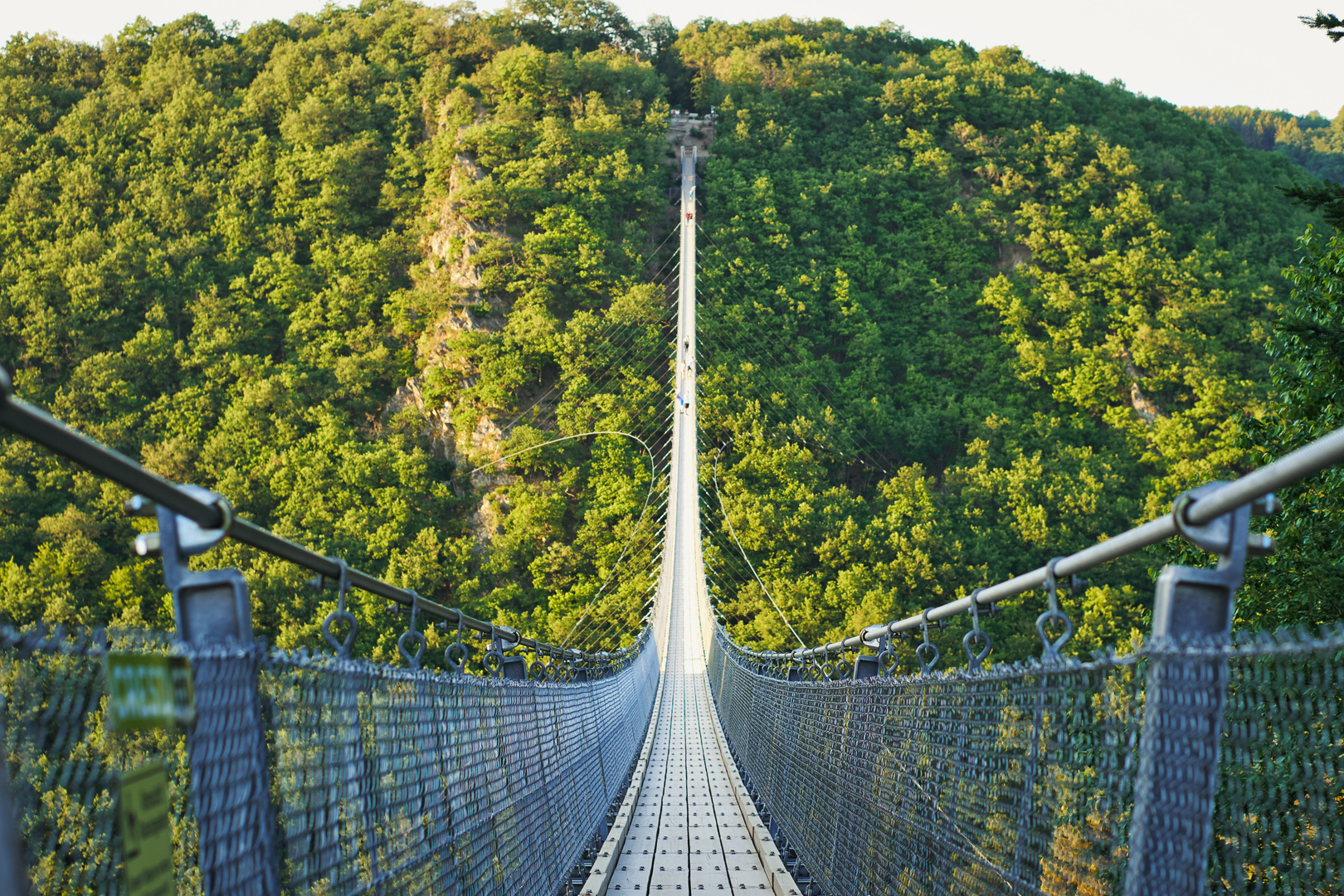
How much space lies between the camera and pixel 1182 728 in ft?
3.07

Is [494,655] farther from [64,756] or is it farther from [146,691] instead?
[146,691]

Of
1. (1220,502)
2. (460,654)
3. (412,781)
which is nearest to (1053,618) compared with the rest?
(1220,502)

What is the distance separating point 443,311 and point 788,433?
907 cm

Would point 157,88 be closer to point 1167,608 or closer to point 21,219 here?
point 21,219

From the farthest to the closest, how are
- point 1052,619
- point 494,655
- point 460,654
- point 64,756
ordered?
point 494,655 < point 460,654 < point 1052,619 < point 64,756

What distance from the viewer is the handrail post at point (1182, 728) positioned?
2.97ft

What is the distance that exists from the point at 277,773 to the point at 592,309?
962 inches

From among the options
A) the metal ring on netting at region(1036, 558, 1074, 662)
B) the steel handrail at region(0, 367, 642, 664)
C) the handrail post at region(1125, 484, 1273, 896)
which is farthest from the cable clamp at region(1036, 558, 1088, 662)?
the steel handrail at region(0, 367, 642, 664)

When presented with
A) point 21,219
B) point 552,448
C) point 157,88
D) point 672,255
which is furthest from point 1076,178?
point 21,219

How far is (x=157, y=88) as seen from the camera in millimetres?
30312

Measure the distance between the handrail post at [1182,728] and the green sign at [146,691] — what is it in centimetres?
89

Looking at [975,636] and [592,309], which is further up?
[592,309]

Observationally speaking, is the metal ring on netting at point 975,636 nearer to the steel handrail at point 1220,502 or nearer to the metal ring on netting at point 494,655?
the steel handrail at point 1220,502

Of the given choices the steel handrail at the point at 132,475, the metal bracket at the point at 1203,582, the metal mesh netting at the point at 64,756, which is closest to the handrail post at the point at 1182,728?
the metal bracket at the point at 1203,582
